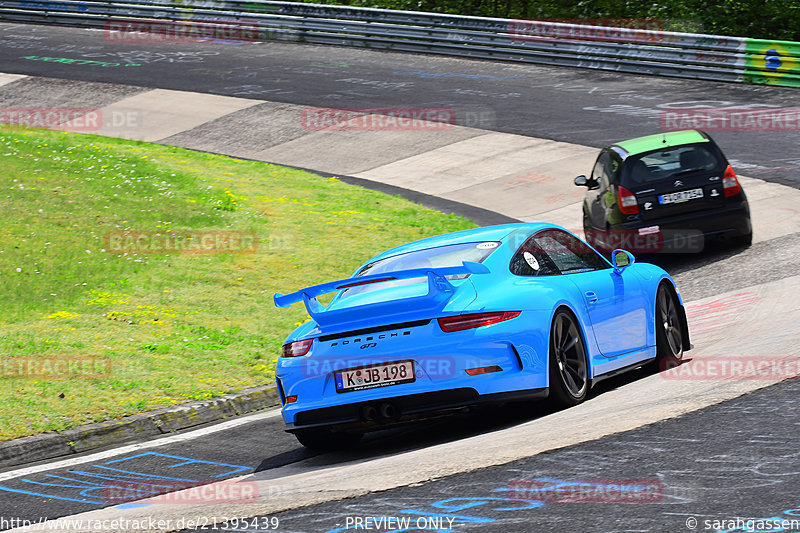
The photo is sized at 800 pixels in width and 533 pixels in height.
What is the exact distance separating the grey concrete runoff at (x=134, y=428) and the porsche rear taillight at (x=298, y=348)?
6.02 feet

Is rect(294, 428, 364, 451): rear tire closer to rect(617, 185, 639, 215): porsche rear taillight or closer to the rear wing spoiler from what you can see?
the rear wing spoiler

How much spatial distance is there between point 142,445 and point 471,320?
9.38ft

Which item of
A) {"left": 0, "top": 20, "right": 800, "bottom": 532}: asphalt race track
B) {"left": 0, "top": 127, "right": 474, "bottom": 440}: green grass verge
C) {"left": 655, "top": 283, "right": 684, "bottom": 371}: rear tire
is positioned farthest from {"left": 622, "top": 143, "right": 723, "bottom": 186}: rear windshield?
{"left": 655, "top": 283, "right": 684, "bottom": 371}: rear tire

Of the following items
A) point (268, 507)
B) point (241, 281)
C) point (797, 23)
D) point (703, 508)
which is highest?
point (797, 23)

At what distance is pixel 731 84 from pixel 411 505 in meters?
22.1

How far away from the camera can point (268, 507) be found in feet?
18.6

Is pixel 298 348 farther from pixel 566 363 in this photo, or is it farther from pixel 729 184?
pixel 729 184

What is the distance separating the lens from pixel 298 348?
23.8 ft

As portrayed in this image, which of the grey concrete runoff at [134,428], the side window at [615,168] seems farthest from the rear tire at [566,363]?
the side window at [615,168]

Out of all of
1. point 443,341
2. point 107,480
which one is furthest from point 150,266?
point 443,341

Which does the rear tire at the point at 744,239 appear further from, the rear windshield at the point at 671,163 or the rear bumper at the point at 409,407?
the rear bumper at the point at 409,407

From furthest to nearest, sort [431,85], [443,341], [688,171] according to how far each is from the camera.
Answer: [431,85], [688,171], [443,341]

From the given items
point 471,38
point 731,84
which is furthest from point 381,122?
point 731,84

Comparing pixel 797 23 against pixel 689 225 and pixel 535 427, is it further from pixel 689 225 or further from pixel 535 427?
pixel 535 427
